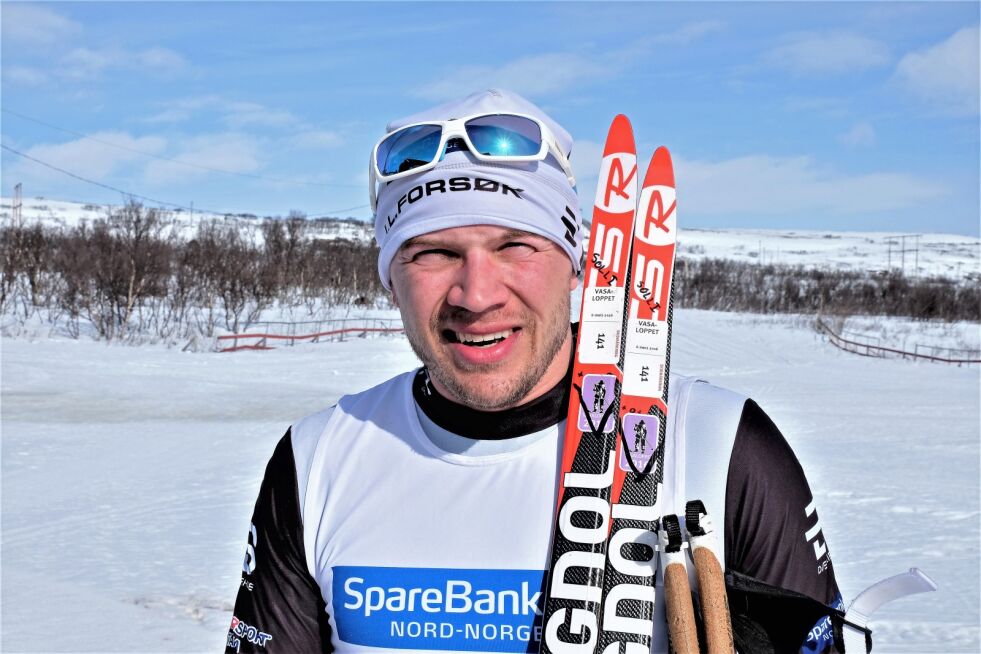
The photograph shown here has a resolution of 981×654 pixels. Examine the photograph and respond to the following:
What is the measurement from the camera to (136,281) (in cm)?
3173

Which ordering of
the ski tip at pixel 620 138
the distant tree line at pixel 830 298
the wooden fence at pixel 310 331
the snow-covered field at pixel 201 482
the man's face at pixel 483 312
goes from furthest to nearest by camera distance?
1. the distant tree line at pixel 830 298
2. the wooden fence at pixel 310 331
3. the snow-covered field at pixel 201 482
4. the ski tip at pixel 620 138
5. the man's face at pixel 483 312

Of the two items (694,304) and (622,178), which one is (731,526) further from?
(694,304)

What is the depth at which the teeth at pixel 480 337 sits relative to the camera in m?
1.96

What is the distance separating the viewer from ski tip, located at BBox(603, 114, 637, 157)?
253 cm

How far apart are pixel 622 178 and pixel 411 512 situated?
44.1 inches

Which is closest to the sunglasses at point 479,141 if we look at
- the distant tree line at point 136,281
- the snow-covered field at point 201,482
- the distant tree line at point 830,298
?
the snow-covered field at point 201,482

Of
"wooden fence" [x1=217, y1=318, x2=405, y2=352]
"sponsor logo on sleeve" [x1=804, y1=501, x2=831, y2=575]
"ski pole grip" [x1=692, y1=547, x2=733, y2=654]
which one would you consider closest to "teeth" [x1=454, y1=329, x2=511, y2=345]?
"ski pole grip" [x1=692, y1=547, x2=733, y2=654]

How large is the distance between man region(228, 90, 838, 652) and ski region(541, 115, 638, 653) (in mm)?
41

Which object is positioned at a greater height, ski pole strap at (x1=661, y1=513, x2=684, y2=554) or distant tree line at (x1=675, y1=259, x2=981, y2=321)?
distant tree line at (x1=675, y1=259, x2=981, y2=321)

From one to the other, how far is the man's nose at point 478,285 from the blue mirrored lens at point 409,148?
0.33m

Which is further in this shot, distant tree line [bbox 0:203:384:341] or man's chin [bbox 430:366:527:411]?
distant tree line [bbox 0:203:384:341]

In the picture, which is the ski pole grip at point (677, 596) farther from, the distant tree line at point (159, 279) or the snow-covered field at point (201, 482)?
the distant tree line at point (159, 279)

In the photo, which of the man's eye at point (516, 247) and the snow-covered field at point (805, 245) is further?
the snow-covered field at point (805, 245)

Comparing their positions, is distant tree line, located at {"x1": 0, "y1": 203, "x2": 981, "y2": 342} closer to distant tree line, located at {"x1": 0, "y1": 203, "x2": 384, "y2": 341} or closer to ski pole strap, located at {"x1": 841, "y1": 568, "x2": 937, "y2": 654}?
distant tree line, located at {"x1": 0, "y1": 203, "x2": 384, "y2": 341}
